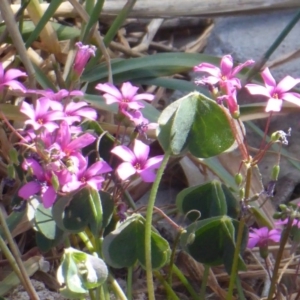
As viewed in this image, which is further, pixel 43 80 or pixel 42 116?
pixel 43 80

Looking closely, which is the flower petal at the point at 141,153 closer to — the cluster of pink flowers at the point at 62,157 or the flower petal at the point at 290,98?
the cluster of pink flowers at the point at 62,157

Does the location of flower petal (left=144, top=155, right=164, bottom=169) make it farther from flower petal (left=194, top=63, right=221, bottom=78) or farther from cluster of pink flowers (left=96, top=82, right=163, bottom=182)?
flower petal (left=194, top=63, right=221, bottom=78)

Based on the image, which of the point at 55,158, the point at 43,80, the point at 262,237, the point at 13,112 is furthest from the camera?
the point at 43,80

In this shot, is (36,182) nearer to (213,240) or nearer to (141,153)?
(141,153)

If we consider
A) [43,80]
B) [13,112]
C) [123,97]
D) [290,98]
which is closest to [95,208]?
[123,97]

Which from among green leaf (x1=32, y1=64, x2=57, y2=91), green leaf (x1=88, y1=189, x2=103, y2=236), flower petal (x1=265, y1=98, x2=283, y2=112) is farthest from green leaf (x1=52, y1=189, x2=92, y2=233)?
green leaf (x1=32, y1=64, x2=57, y2=91)

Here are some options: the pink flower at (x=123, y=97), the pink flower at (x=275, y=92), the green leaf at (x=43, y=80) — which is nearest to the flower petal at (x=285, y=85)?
the pink flower at (x=275, y=92)

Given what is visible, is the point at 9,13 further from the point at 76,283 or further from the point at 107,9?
the point at 107,9
